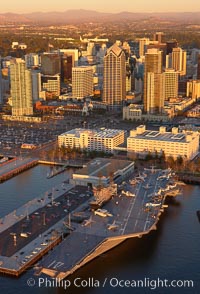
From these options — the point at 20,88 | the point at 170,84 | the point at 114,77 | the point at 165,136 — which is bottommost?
the point at 165,136

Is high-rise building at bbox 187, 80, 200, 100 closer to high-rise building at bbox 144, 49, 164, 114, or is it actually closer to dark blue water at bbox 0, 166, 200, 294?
high-rise building at bbox 144, 49, 164, 114

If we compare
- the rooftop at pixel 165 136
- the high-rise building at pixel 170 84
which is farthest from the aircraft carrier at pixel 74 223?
the high-rise building at pixel 170 84

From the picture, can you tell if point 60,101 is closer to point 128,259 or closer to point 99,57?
point 99,57

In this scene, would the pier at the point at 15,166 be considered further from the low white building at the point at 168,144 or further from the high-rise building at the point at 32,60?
the high-rise building at the point at 32,60

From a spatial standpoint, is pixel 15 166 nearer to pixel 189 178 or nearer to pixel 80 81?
pixel 189 178

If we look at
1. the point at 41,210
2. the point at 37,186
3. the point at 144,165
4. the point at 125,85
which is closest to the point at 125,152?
the point at 144,165

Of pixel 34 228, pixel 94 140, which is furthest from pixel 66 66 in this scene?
pixel 34 228
